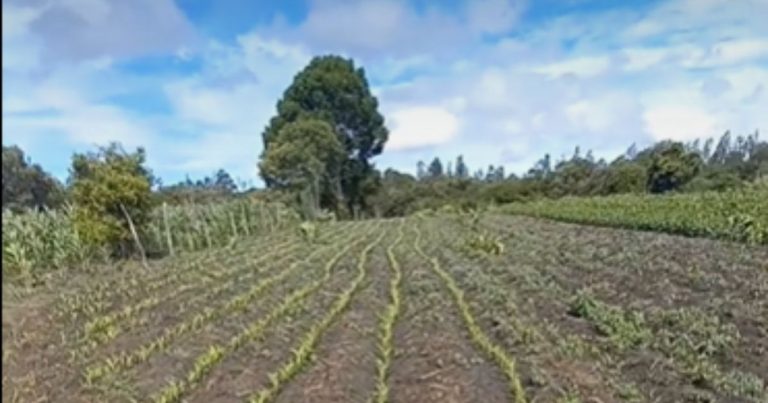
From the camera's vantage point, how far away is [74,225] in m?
17.0

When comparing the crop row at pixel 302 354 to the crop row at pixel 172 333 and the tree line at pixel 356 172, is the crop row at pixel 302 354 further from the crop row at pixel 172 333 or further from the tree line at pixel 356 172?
the tree line at pixel 356 172

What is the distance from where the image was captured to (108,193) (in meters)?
17.5

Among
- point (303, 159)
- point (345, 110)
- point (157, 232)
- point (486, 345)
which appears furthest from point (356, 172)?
point (486, 345)

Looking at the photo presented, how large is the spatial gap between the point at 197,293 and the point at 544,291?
462 cm

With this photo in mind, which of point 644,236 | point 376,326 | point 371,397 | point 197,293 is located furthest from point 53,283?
point 644,236

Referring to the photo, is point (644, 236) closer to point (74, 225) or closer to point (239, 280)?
point (239, 280)

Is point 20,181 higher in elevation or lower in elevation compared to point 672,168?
lower

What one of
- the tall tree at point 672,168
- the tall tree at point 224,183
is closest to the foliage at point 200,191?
the tall tree at point 224,183

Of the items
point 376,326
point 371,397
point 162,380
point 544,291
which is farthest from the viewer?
point 544,291

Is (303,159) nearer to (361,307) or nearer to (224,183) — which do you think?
(224,183)

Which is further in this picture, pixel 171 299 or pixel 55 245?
pixel 55 245

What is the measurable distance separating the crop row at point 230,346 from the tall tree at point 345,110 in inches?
1608

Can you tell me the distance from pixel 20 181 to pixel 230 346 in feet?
21.8

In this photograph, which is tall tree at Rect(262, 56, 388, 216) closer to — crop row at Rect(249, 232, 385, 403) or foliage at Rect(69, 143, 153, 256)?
foliage at Rect(69, 143, 153, 256)
